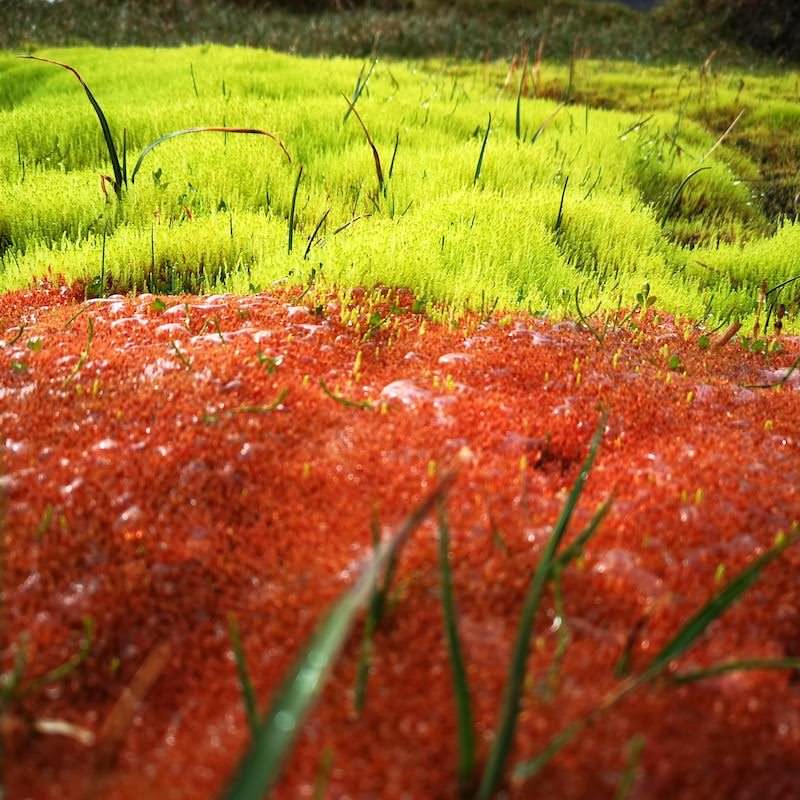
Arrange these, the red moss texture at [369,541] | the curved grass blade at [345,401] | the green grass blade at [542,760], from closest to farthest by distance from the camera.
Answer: the green grass blade at [542,760] < the red moss texture at [369,541] < the curved grass blade at [345,401]

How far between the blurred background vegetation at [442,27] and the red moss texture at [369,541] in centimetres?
1279

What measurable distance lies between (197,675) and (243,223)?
11.1ft

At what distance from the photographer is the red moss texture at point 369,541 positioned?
1.41 meters

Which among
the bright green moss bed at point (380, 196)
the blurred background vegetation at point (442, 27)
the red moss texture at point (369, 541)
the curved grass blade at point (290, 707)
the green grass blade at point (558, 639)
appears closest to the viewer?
the curved grass blade at point (290, 707)

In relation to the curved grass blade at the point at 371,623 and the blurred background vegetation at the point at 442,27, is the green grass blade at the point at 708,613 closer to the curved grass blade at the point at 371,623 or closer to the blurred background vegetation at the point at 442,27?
the curved grass blade at the point at 371,623

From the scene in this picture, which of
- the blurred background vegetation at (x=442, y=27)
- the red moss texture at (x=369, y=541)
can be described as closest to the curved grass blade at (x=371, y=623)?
the red moss texture at (x=369, y=541)

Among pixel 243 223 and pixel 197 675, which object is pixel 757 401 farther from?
pixel 243 223

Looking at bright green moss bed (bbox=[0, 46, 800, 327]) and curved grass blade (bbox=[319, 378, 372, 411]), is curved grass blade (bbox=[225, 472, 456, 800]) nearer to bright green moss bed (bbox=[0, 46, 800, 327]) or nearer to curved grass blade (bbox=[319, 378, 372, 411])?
curved grass blade (bbox=[319, 378, 372, 411])

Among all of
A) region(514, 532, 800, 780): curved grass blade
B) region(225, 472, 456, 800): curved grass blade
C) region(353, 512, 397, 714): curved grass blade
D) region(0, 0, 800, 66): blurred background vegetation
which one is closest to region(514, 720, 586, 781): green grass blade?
region(514, 532, 800, 780): curved grass blade

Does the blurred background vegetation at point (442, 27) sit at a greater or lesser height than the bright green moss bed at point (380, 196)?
greater

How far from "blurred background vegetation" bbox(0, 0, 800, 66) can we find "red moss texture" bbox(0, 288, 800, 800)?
12792mm

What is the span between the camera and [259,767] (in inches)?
36.6

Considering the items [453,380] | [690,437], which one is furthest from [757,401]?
[453,380]

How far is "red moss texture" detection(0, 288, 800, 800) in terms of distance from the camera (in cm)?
141
